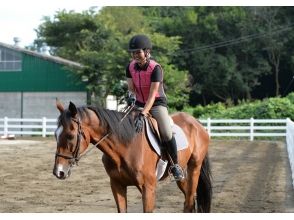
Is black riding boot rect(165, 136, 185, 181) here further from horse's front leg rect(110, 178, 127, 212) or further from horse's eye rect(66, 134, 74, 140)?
horse's eye rect(66, 134, 74, 140)

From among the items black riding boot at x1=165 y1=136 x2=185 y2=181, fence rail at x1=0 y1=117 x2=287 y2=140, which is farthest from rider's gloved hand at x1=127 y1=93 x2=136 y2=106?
fence rail at x1=0 y1=117 x2=287 y2=140

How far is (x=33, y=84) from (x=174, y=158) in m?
31.2

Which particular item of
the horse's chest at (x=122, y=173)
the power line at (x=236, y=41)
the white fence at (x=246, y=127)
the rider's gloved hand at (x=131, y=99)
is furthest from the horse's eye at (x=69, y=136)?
the power line at (x=236, y=41)

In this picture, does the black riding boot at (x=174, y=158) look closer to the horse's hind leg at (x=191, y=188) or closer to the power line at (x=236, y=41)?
the horse's hind leg at (x=191, y=188)

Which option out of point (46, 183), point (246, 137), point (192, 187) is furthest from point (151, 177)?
point (246, 137)

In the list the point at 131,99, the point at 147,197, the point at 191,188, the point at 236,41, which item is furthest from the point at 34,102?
the point at 147,197

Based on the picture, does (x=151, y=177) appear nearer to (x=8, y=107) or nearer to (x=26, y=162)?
(x=26, y=162)

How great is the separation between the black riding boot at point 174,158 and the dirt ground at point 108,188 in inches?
70.9

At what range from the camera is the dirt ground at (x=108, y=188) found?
7.87 meters

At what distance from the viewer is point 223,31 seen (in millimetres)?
46625

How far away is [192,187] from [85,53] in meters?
27.8

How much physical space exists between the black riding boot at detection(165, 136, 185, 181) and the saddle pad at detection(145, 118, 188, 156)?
15 cm

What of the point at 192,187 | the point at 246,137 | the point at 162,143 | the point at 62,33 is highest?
the point at 62,33

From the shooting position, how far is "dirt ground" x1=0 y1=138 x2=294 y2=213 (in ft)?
25.8
